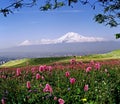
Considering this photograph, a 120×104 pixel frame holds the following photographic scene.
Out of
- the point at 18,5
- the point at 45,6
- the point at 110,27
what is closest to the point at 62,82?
the point at 18,5

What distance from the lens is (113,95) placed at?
35.5 feet

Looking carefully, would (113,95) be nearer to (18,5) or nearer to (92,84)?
(92,84)

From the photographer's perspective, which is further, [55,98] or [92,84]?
[92,84]

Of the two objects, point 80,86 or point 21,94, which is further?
point 80,86

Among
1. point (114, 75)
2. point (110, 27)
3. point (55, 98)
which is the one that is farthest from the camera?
point (110, 27)

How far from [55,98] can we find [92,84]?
2287 mm

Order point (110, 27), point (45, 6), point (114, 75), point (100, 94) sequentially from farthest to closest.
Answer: point (110, 27) < point (45, 6) < point (114, 75) < point (100, 94)

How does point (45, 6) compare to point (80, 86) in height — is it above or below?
above

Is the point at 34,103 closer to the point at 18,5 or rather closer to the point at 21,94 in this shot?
the point at 21,94

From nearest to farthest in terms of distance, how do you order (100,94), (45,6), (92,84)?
(100,94) → (92,84) → (45,6)

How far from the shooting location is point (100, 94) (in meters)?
10.6

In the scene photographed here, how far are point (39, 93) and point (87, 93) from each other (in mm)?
1297

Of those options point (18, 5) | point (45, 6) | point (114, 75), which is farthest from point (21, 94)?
point (45, 6)

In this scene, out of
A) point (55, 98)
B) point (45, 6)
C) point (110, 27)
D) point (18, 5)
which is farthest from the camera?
point (110, 27)
